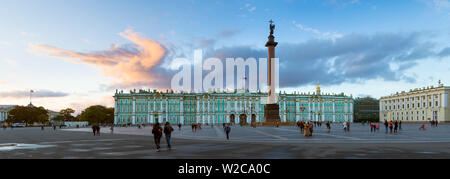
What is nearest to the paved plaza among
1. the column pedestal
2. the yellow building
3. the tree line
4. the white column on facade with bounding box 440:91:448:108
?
the column pedestal

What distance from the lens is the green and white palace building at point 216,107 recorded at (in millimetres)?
121812

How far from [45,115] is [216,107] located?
69.9 metres

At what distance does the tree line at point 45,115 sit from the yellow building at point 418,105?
111m

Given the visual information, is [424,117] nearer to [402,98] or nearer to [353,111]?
[402,98]

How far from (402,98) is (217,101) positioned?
76.7 metres

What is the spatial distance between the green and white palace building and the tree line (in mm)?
15006

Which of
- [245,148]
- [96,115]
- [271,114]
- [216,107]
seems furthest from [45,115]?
[245,148]

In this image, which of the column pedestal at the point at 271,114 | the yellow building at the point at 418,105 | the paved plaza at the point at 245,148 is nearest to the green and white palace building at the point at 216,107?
the yellow building at the point at 418,105

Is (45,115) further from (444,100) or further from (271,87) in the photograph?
(444,100)

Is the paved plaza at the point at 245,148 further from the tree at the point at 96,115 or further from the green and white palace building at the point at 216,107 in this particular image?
the tree at the point at 96,115

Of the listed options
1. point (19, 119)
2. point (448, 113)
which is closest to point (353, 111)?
point (448, 113)

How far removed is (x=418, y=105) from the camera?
115m
